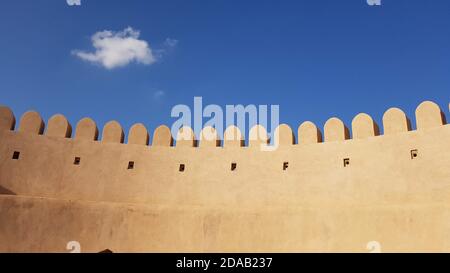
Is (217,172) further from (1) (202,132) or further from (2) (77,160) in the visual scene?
(2) (77,160)

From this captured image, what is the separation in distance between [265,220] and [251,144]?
2827mm

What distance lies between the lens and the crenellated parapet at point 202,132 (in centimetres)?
1115

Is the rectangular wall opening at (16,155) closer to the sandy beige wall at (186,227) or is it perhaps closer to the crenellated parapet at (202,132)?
the crenellated parapet at (202,132)

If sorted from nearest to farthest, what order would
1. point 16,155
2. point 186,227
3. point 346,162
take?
point 186,227
point 346,162
point 16,155

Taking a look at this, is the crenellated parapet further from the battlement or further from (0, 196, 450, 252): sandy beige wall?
(0, 196, 450, 252): sandy beige wall

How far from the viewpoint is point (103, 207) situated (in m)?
10.4

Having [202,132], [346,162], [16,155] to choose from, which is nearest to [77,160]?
[16,155]

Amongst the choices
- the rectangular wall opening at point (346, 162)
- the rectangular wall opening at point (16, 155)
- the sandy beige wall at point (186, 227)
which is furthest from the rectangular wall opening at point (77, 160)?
the rectangular wall opening at point (346, 162)

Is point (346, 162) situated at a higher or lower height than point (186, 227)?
higher

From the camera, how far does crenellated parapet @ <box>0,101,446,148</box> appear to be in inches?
439

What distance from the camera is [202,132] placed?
496 inches

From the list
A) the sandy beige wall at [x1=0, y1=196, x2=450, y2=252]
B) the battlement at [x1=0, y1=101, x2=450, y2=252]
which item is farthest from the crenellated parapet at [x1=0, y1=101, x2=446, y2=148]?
the sandy beige wall at [x1=0, y1=196, x2=450, y2=252]
